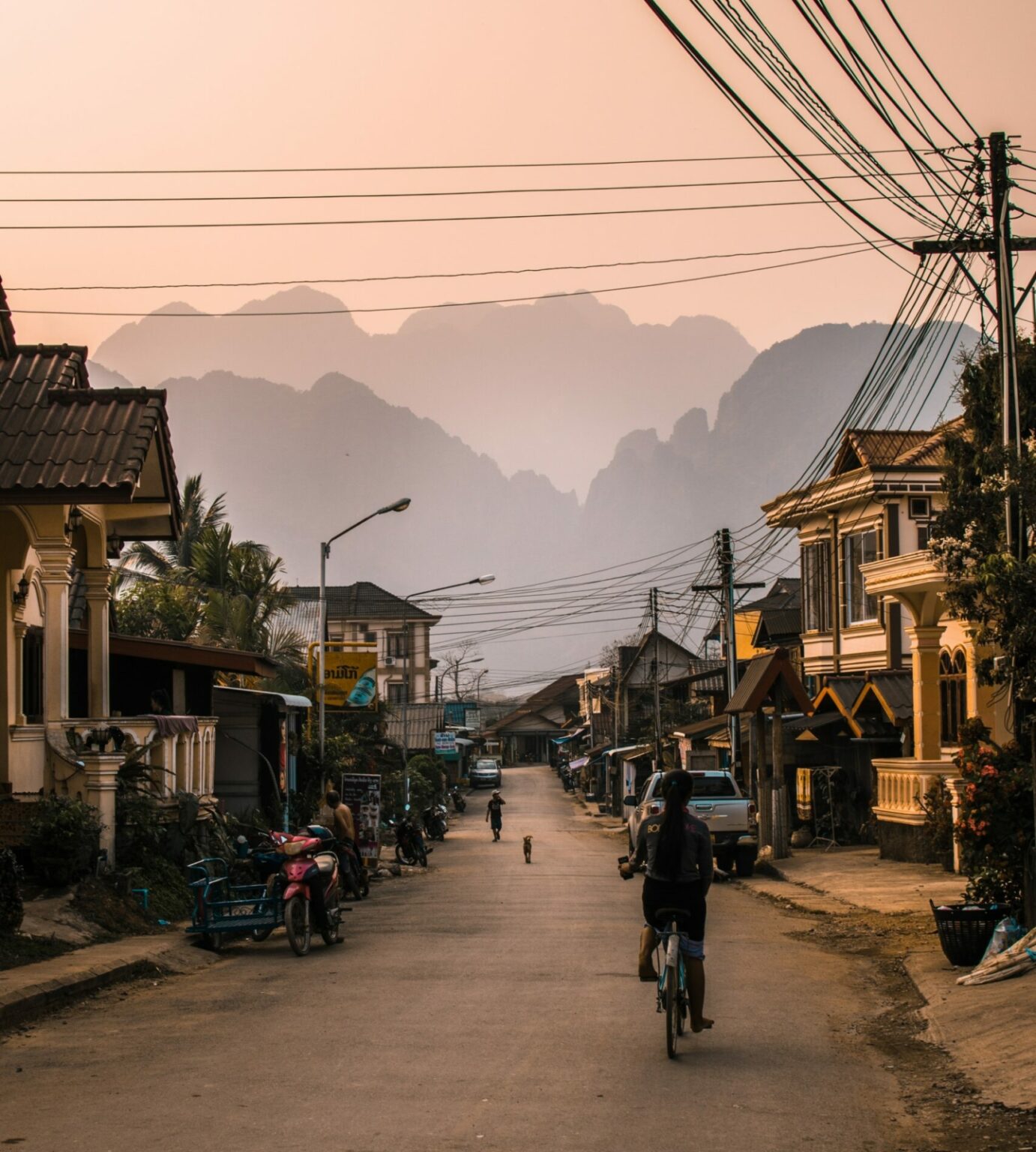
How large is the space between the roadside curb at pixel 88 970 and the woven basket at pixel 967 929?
23.8 ft

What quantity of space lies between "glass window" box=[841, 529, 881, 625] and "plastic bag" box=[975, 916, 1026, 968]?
22320 mm

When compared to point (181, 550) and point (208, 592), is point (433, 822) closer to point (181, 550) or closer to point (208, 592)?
point (208, 592)

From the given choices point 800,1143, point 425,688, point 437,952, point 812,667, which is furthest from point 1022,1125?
point 425,688

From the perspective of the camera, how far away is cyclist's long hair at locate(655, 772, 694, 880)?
1007 centimetres

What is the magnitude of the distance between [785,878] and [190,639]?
26192mm

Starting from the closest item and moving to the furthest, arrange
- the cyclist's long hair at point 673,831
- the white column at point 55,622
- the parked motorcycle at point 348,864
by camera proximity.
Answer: the cyclist's long hair at point 673,831 → the white column at point 55,622 → the parked motorcycle at point 348,864

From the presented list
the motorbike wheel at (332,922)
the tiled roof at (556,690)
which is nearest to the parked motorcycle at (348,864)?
the motorbike wheel at (332,922)

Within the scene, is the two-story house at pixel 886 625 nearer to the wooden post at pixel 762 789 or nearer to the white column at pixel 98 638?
the wooden post at pixel 762 789

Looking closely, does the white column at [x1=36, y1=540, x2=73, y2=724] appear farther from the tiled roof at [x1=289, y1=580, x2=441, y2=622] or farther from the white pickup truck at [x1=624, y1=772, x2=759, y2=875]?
the tiled roof at [x1=289, y1=580, x2=441, y2=622]

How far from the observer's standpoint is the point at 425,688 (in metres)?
118

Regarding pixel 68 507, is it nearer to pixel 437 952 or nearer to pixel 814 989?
pixel 437 952

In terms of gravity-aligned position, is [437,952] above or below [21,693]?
below

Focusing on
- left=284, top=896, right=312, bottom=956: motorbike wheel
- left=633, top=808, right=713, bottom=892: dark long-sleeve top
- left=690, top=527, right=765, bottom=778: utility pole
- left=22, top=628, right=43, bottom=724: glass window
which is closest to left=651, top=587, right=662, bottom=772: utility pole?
left=690, top=527, right=765, bottom=778: utility pole

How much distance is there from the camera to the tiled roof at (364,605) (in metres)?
115
